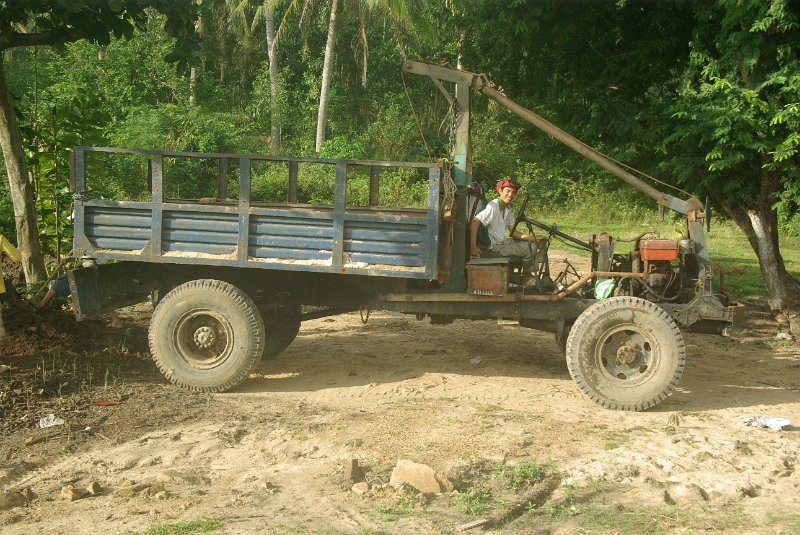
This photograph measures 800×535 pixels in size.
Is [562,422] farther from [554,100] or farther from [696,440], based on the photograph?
[554,100]

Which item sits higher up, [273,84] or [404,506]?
[273,84]

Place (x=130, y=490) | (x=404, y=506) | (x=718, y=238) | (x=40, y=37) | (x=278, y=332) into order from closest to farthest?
(x=404, y=506) → (x=130, y=490) → (x=278, y=332) → (x=40, y=37) → (x=718, y=238)

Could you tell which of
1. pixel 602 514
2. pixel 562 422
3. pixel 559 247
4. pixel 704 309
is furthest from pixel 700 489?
pixel 559 247

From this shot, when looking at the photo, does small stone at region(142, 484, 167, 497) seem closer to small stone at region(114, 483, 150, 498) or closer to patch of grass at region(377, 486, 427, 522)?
small stone at region(114, 483, 150, 498)

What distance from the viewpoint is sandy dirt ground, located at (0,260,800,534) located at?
173 inches

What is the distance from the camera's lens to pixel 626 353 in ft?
20.8

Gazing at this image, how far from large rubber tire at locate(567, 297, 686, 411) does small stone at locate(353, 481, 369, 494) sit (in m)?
2.25

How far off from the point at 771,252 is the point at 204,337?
6324 millimetres

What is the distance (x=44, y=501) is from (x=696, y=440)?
3969mm

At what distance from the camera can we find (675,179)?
9.62m

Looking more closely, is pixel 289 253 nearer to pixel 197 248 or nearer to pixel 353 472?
pixel 197 248

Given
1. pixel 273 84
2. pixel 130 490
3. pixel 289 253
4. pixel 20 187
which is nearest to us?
pixel 130 490

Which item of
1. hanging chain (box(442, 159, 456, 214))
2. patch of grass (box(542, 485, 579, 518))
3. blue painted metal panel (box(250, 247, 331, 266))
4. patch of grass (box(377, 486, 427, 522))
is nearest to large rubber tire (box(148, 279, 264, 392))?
blue painted metal panel (box(250, 247, 331, 266))

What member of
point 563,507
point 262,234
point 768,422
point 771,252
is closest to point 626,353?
point 768,422
